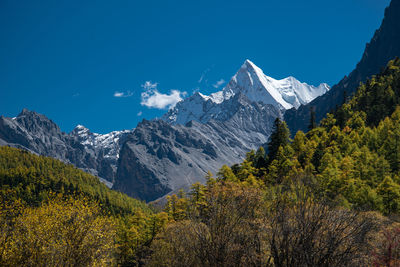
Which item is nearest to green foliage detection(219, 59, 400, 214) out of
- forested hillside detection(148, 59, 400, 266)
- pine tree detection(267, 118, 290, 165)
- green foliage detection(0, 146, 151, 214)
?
pine tree detection(267, 118, 290, 165)

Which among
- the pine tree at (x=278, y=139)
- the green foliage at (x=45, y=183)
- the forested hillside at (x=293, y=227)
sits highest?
the green foliage at (x=45, y=183)

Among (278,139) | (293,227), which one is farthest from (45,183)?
(293,227)

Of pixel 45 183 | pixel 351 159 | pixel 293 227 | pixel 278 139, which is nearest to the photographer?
pixel 293 227

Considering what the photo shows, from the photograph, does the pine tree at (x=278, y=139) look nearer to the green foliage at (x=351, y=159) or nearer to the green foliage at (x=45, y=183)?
the green foliage at (x=351, y=159)

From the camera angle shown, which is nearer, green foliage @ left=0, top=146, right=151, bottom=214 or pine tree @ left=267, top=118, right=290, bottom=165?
pine tree @ left=267, top=118, right=290, bottom=165

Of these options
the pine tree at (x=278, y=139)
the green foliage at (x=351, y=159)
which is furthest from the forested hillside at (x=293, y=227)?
the pine tree at (x=278, y=139)

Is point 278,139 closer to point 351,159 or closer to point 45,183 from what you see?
point 351,159

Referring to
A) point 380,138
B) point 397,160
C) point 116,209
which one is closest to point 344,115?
point 380,138

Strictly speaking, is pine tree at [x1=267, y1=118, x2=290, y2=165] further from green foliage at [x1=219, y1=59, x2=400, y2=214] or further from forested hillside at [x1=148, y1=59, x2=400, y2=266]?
forested hillside at [x1=148, y1=59, x2=400, y2=266]

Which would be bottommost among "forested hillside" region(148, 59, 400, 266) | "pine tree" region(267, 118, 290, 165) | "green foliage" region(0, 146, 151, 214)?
"forested hillside" region(148, 59, 400, 266)

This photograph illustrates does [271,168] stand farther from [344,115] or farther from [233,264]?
[233,264]

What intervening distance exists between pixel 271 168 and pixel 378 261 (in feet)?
188

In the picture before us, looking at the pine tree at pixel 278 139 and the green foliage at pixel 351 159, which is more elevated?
the pine tree at pixel 278 139

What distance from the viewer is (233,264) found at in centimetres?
2119
